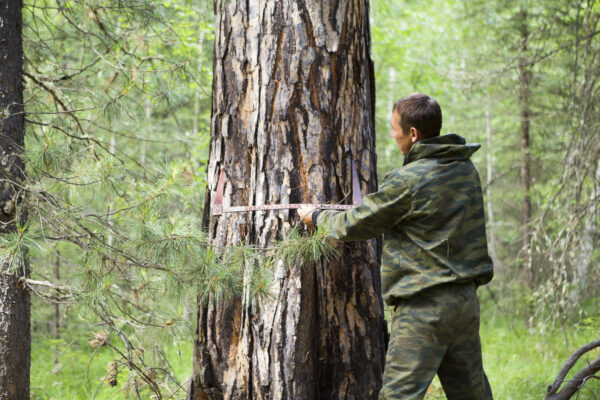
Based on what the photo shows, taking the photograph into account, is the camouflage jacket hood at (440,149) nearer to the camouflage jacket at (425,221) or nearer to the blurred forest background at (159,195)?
the camouflage jacket at (425,221)

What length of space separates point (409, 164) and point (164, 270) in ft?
4.26

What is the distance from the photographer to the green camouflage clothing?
2.60m

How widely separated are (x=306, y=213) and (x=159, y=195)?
74cm

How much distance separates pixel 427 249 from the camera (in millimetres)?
2637

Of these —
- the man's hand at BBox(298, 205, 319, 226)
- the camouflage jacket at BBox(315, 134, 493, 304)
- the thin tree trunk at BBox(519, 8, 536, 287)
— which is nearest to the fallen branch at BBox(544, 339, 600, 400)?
the camouflage jacket at BBox(315, 134, 493, 304)

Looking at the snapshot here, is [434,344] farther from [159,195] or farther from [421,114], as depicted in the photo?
[159,195]

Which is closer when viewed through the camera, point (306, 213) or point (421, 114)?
point (421, 114)

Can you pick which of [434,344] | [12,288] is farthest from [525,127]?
[12,288]

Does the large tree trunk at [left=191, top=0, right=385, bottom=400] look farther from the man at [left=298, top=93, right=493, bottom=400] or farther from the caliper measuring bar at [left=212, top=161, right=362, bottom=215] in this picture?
the man at [left=298, top=93, right=493, bottom=400]

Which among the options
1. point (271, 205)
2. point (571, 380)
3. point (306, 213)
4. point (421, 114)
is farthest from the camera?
point (571, 380)

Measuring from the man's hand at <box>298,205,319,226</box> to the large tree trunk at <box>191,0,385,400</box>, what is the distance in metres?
0.10

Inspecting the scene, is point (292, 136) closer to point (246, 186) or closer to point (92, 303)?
point (246, 186)

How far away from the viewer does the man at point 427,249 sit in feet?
8.55

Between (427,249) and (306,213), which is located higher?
(306,213)
